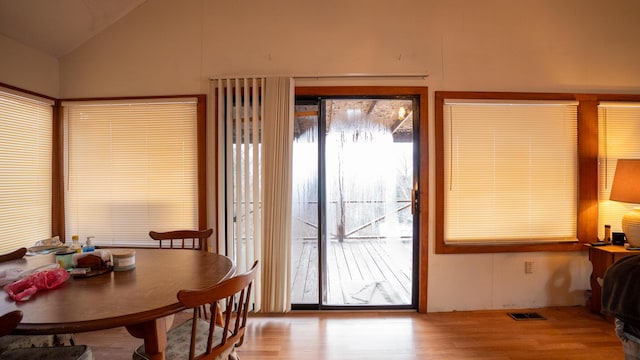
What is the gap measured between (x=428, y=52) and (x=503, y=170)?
1.36m

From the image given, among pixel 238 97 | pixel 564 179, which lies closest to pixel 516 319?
pixel 564 179

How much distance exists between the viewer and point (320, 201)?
2.56 metres

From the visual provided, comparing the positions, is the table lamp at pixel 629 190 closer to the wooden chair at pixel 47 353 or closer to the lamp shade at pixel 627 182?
the lamp shade at pixel 627 182

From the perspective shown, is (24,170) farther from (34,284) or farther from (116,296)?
(116,296)

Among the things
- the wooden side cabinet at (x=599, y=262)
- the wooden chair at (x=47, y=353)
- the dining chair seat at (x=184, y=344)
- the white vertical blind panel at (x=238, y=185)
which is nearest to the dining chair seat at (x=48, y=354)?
the wooden chair at (x=47, y=353)

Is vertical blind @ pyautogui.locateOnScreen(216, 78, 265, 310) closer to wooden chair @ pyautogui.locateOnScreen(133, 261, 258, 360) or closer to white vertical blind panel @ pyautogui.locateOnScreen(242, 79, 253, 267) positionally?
white vertical blind panel @ pyautogui.locateOnScreen(242, 79, 253, 267)

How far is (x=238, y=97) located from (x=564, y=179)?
3275mm

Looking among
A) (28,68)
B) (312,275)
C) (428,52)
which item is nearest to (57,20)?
(28,68)

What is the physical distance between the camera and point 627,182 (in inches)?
90.5

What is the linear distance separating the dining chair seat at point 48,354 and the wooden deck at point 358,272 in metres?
1.62

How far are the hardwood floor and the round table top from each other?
2.89ft

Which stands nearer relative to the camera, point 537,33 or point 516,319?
point 516,319

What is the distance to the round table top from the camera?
3.31 ft

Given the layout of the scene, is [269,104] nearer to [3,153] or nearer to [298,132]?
[298,132]
